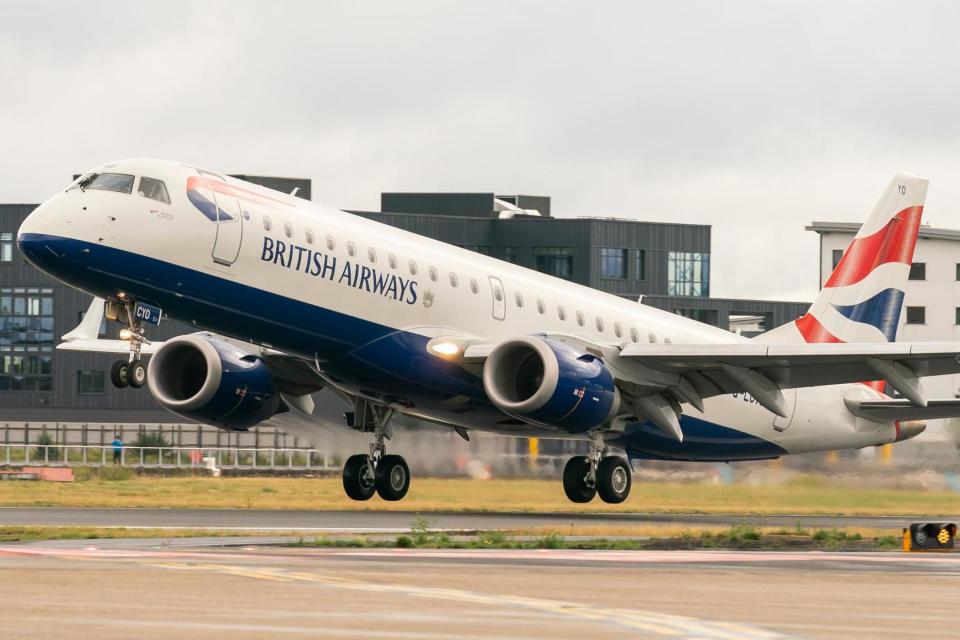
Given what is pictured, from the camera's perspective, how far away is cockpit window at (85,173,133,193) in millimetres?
27422

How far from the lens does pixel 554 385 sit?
1191 inches

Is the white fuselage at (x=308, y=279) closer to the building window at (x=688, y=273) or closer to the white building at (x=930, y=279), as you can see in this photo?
the white building at (x=930, y=279)

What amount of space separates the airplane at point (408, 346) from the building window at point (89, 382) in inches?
1860

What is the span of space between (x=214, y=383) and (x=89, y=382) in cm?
5575

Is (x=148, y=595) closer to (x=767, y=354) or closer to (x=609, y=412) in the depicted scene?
(x=609, y=412)

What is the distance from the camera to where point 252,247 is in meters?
28.2

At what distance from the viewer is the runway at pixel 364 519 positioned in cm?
3039

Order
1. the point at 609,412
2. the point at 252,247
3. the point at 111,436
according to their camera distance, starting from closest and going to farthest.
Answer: the point at 252,247, the point at 609,412, the point at 111,436

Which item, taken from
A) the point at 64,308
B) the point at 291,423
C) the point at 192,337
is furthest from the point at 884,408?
the point at 64,308

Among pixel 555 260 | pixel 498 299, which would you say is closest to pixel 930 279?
pixel 555 260

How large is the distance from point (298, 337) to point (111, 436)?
4264 cm

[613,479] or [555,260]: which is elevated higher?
[555,260]

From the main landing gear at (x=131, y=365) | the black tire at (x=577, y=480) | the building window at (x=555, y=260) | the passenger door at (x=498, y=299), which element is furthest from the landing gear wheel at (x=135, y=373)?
the building window at (x=555, y=260)

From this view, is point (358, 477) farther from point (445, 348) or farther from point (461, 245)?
point (461, 245)
